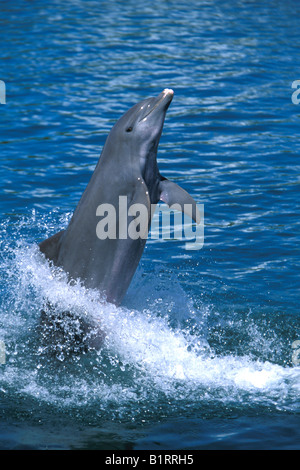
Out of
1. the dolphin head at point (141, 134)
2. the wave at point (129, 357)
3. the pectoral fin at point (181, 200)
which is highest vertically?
the dolphin head at point (141, 134)

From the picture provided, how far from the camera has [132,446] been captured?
6629 millimetres

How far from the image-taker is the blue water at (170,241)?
7191 millimetres

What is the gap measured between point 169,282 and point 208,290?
1.70ft

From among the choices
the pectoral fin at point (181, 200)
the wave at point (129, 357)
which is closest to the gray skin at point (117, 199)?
the pectoral fin at point (181, 200)

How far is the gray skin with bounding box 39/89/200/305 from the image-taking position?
7.98 meters

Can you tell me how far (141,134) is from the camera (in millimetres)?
8156

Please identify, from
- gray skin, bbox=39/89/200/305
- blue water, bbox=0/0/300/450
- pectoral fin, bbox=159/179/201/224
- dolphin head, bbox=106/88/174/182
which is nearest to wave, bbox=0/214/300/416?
blue water, bbox=0/0/300/450

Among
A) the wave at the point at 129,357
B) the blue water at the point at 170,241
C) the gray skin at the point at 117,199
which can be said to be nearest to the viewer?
the blue water at the point at 170,241

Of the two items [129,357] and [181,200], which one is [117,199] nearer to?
[181,200]

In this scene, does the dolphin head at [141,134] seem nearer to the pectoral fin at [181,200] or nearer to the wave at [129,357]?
the pectoral fin at [181,200]

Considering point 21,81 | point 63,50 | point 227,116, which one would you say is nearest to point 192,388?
point 227,116

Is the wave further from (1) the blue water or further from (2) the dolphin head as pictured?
(2) the dolphin head

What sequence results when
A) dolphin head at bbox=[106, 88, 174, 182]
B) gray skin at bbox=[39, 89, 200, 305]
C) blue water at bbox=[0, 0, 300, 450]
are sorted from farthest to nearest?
dolphin head at bbox=[106, 88, 174, 182] → gray skin at bbox=[39, 89, 200, 305] → blue water at bbox=[0, 0, 300, 450]

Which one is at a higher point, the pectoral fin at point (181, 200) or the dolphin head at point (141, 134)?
the dolphin head at point (141, 134)
